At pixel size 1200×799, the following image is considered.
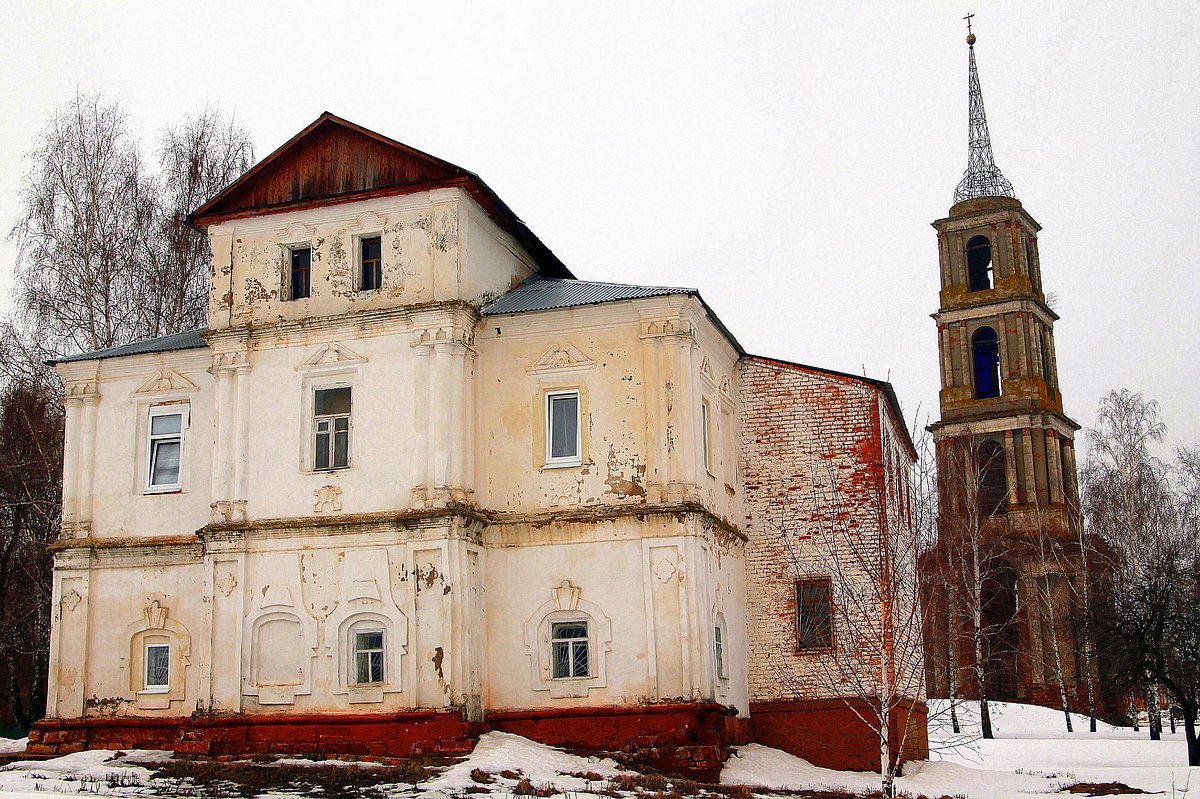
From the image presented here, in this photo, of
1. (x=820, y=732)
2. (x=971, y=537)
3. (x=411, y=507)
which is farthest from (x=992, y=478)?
(x=411, y=507)

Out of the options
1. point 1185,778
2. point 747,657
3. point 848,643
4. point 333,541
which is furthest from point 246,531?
point 1185,778

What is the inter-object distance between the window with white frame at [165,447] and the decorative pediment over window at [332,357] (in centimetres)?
311

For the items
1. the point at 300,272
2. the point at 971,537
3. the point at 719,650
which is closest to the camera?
the point at 719,650

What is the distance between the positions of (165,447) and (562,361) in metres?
7.55

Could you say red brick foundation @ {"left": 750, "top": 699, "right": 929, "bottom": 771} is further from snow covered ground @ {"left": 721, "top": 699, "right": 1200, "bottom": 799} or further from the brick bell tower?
the brick bell tower

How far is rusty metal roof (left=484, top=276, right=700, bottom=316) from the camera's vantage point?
20.7 metres

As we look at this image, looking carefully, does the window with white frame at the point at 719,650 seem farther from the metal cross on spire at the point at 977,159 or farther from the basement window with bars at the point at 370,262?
the metal cross on spire at the point at 977,159

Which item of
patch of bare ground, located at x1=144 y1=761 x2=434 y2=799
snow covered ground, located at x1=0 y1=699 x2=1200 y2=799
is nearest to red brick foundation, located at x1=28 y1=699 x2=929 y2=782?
snow covered ground, located at x1=0 y1=699 x2=1200 y2=799

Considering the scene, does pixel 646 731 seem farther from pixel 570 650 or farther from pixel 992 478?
pixel 992 478

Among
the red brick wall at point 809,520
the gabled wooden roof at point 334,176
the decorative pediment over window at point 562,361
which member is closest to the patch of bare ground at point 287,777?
the decorative pediment over window at point 562,361

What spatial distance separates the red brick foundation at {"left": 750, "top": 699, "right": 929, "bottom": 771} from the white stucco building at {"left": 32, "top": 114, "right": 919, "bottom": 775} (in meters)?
0.17

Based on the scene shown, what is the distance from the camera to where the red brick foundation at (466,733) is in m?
18.6

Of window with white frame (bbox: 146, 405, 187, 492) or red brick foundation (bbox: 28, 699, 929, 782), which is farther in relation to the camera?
window with white frame (bbox: 146, 405, 187, 492)

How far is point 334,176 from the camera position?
21.6 metres
